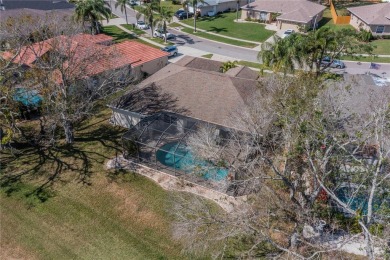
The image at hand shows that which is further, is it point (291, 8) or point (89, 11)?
point (291, 8)

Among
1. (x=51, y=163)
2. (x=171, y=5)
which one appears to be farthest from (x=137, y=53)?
(x=171, y=5)

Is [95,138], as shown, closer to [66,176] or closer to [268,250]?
[66,176]

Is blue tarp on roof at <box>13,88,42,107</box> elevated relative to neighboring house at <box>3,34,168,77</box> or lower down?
lower down

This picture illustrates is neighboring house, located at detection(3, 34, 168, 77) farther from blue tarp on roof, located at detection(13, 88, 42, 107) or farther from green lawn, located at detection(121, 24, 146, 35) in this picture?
green lawn, located at detection(121, 24, 146, 35)

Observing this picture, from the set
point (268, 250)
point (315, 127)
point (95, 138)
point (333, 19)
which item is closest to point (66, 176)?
point (95, 138)

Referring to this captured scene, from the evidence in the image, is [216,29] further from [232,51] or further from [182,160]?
[182,160]

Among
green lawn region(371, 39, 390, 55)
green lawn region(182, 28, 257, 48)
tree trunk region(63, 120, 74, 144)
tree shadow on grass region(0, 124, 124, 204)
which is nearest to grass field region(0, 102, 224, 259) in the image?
tree shadow on grass region(0, 124, 124, 204)

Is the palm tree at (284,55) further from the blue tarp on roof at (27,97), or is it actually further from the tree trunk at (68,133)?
the blue tarp on roof at (27,97)
